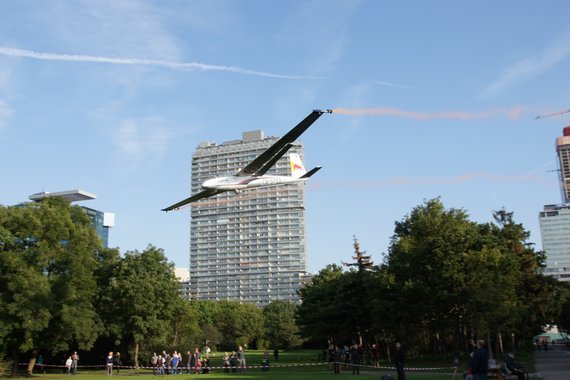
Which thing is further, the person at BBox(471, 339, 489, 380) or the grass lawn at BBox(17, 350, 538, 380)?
the grass lawn at BBox(17, 350, 538, 380)

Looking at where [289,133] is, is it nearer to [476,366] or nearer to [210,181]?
[210,181]


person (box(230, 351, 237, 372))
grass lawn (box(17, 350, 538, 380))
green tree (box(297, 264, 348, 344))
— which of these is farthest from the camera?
green tree (box(297, 264, 348, 344))

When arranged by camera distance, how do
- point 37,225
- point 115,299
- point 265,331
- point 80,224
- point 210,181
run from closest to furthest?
point 210,181
point 37,225
point 80,224
point 115,299
point 265,331

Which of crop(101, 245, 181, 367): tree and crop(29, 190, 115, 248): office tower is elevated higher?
crop(29, 190, 115, 248): office tower

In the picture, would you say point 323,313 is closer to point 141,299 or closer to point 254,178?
point 141,299

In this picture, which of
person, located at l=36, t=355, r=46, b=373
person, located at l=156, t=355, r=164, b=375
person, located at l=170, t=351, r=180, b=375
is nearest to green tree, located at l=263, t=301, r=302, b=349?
person, located at l=36, t=355, r=46, b=373

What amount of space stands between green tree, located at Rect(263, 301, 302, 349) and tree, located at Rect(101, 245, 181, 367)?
49.6 metres

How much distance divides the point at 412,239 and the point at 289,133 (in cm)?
2208

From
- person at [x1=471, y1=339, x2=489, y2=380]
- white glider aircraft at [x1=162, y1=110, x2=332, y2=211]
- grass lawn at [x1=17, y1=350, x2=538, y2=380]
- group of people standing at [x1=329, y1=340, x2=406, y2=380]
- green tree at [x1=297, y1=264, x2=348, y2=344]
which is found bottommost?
grass lawn at [x1=17, y1=350, x2=538, y2=380]

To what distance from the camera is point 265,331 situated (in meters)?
115

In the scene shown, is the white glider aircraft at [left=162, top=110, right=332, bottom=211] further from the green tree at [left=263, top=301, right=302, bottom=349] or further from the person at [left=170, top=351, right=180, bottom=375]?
the green tree at [left=263, top=301, right=302, bottom=349]

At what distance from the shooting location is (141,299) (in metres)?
45.8

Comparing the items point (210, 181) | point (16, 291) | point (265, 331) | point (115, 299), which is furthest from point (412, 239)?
point (265, 331)

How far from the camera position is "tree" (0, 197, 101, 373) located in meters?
36.2
